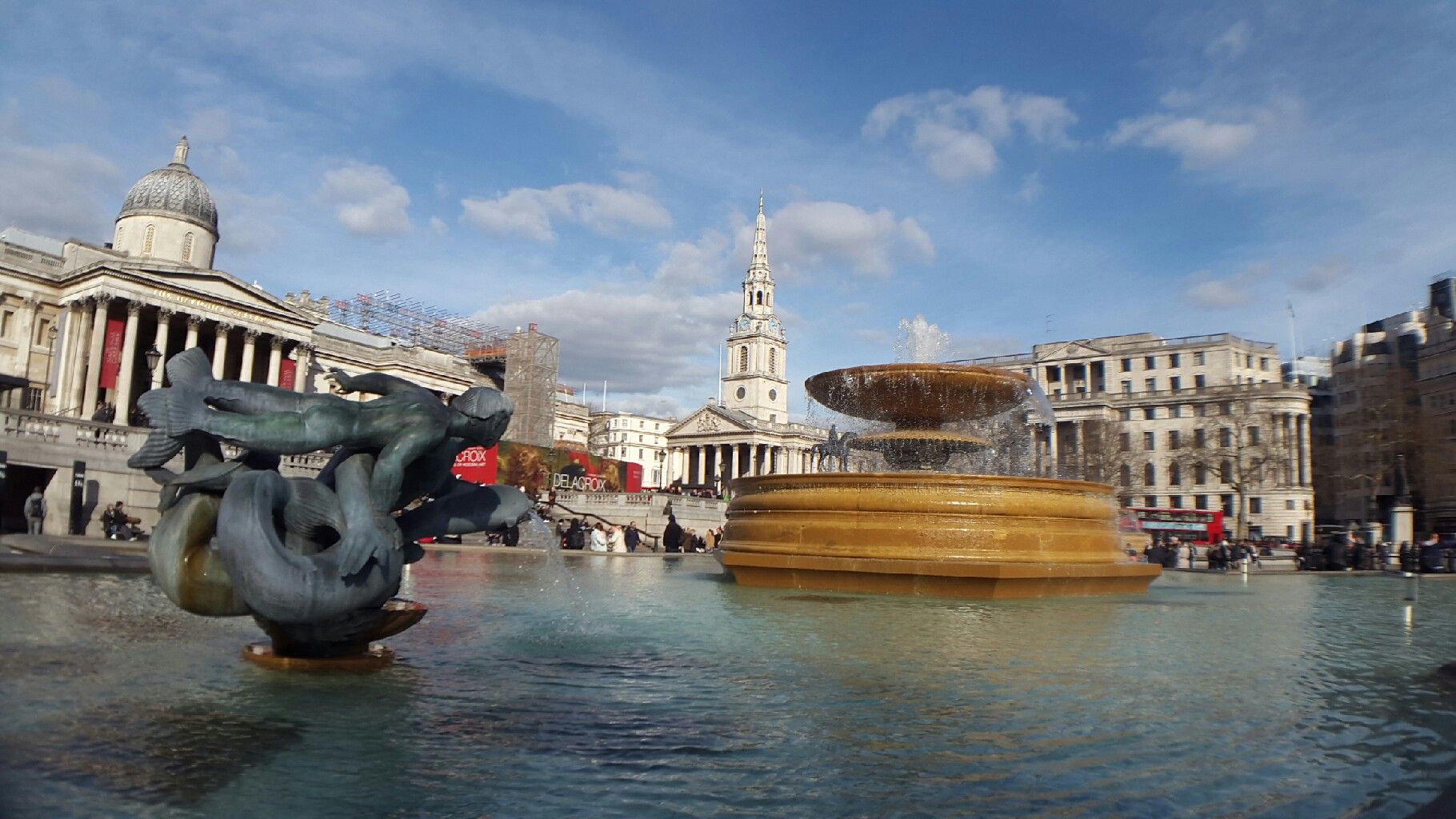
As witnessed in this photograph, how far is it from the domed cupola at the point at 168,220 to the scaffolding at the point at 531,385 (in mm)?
18171

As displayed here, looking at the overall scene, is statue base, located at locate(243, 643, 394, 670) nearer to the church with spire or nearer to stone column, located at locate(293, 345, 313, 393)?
stone column, located at locate(293, 345, 313, 393)

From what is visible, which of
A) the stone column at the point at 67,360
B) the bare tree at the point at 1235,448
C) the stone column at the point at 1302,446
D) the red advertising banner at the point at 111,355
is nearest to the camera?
the red advertising banner at the point at 111,355

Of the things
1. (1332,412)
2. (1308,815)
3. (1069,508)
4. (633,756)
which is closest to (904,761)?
(633,756)

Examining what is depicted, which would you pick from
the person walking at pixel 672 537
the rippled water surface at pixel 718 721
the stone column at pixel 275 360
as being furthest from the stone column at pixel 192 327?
the rippled water surface at pixel 718 721

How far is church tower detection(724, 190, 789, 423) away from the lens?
114500mm

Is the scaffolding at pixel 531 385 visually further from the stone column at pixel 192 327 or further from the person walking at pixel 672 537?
the person walking at pixel 672 537

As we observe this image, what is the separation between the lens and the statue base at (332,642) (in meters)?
4.86

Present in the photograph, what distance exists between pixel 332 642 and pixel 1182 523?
51.0 metres

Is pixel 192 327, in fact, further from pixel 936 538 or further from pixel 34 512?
pixel 936 538

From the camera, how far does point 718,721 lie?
418 cm

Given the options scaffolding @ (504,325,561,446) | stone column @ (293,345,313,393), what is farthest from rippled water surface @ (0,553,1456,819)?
scaffolding @ (504,325,561,446)

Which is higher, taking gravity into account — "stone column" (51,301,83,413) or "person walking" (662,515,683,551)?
"stone column" (51,301,83,413)

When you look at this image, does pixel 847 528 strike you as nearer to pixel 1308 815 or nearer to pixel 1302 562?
pixel 1308 815

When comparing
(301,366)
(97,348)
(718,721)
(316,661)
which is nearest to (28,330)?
(97,348)
